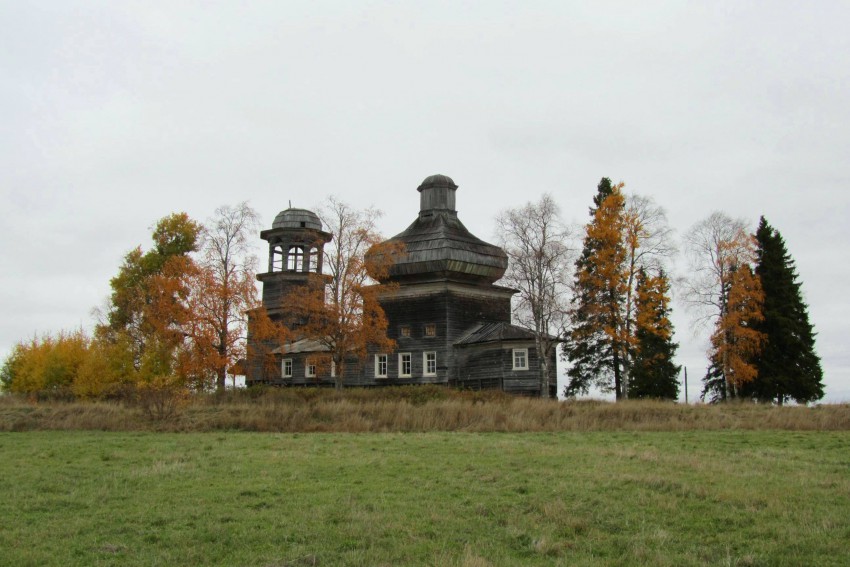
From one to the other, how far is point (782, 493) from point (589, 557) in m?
4.26

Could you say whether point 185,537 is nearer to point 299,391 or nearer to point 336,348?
point 299,391

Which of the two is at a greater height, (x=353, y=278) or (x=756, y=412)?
(x=353, y=278)

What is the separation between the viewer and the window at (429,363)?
42.9 m

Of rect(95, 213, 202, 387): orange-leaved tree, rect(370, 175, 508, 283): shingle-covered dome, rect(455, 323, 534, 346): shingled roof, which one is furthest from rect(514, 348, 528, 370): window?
rect(95, 213, 202, 387): orange-leaved tree

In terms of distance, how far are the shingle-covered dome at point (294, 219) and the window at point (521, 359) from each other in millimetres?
17103

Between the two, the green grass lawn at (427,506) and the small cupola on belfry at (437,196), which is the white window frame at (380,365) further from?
the green grass lawn at (427,506)

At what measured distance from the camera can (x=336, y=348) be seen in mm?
38438

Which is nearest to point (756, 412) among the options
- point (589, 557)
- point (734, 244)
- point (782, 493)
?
point (734, 244)

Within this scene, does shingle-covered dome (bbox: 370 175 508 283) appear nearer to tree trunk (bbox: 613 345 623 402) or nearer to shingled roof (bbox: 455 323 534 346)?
shingled roof (bbox: 455 323 534 346)

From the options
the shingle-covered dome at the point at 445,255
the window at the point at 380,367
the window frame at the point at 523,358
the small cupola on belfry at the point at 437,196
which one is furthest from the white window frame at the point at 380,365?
the small cupola on belfry at the point at 437,196

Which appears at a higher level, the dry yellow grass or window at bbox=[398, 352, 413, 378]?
window at bbox=[398, 352, 413, 378]

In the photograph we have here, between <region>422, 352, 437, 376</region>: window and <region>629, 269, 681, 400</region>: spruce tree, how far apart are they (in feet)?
32.6

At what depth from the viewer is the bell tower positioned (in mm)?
49500

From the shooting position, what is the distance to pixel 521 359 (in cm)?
3975
